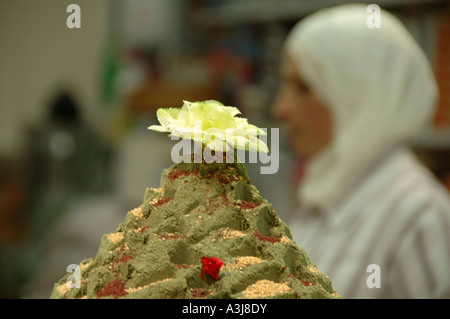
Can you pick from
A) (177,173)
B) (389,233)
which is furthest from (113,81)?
(177,173)

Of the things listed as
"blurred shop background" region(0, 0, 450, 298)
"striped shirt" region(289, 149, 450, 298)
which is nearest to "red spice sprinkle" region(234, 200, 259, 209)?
"striped shirt" region(289, 149, 450, 298)

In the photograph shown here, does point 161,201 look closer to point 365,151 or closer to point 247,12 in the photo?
point 365,151

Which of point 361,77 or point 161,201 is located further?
point 361,77

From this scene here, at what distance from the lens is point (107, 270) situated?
0.39m

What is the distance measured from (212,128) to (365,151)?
0.67m

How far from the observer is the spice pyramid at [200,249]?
0.38 metres

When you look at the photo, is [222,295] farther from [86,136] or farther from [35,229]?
[86,136]

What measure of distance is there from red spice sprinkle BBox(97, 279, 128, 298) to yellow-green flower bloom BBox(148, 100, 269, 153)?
0.35ft

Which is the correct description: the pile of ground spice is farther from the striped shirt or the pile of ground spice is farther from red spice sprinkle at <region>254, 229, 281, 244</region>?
the striped shirt

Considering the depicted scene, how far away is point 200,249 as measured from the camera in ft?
1.27

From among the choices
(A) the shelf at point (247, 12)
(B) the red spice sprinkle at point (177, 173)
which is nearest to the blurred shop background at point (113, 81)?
(A) the shelf at point (247, 12)

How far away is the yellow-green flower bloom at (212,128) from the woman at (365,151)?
38cm

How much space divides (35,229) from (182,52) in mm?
578

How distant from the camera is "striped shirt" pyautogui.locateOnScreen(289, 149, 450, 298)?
79 centimetres
